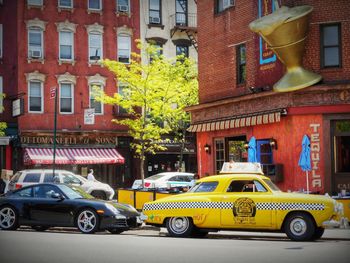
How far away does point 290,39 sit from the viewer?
2320 cm

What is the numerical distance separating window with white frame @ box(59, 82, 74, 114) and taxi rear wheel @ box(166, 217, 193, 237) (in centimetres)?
2565

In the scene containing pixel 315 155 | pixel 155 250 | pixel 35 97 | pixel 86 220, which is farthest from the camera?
pixel 35 97

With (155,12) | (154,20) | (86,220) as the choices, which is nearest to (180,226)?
(86,220)

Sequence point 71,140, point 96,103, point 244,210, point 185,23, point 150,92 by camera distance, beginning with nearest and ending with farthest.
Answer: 1. point 244,210
2. point 150,92
3. point 71,140
4. point 96,103
5. point 185,23

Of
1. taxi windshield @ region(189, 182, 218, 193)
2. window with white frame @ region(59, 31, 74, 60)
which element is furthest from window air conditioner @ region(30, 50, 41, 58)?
taxi windshield @ region(189, 182, 218, 193)

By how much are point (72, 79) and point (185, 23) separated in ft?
28.8

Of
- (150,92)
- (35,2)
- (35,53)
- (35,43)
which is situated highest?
(35,2)

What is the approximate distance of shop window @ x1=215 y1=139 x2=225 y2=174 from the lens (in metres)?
28.2

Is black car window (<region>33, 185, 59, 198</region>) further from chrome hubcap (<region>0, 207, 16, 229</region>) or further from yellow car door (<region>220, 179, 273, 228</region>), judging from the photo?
yellow car door (<region>220, 179, 273, 228</region>)

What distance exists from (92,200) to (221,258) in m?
6.60

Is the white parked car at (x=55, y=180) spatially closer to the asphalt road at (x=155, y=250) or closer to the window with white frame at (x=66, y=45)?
the asphalt road at (x=155, y=250)

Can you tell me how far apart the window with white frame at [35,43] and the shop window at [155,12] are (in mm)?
7577

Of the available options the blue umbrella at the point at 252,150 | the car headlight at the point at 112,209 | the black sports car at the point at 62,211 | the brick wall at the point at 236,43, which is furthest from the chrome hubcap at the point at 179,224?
the brick wall at the point at 236,43

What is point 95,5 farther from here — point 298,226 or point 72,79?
point 298,226
